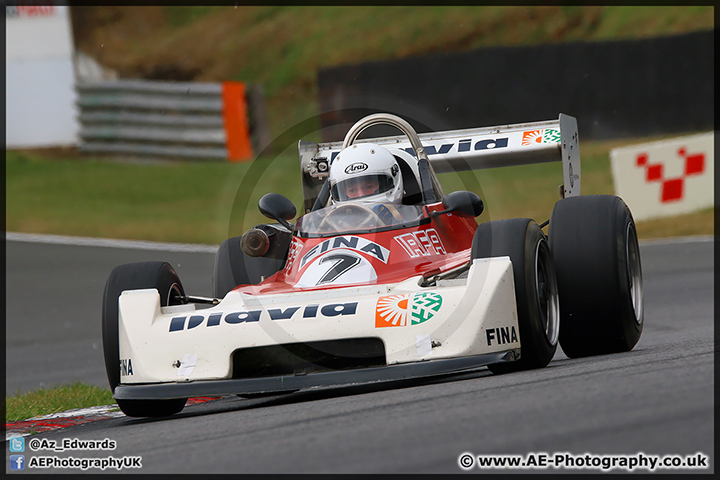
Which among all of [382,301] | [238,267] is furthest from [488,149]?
[382,301]

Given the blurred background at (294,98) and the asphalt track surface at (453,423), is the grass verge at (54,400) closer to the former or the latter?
the asphalt track surface at (453,423)

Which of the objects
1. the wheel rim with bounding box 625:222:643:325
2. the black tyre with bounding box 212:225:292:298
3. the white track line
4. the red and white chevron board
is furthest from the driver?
the red and white chevron board

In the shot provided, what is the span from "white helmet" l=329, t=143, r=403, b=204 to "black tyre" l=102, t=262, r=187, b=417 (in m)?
1.29

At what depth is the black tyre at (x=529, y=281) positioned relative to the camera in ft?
18.0

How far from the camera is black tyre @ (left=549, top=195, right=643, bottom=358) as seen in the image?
6.22 meters

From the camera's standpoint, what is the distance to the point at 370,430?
4.02 metres

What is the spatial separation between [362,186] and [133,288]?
5.49 feet

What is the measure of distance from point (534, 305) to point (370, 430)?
178 cm

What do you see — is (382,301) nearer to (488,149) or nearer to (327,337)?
(327,337)

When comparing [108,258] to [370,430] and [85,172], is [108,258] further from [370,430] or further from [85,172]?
[370,430]

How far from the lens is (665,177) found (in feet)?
51.5

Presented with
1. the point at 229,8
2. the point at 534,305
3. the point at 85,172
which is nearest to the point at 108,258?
the point at 85,172

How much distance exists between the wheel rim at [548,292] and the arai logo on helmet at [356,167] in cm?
143

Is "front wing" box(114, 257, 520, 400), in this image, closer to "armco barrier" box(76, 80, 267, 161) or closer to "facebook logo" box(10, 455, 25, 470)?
"facebook logo" box(10, 455, 25, 470)
